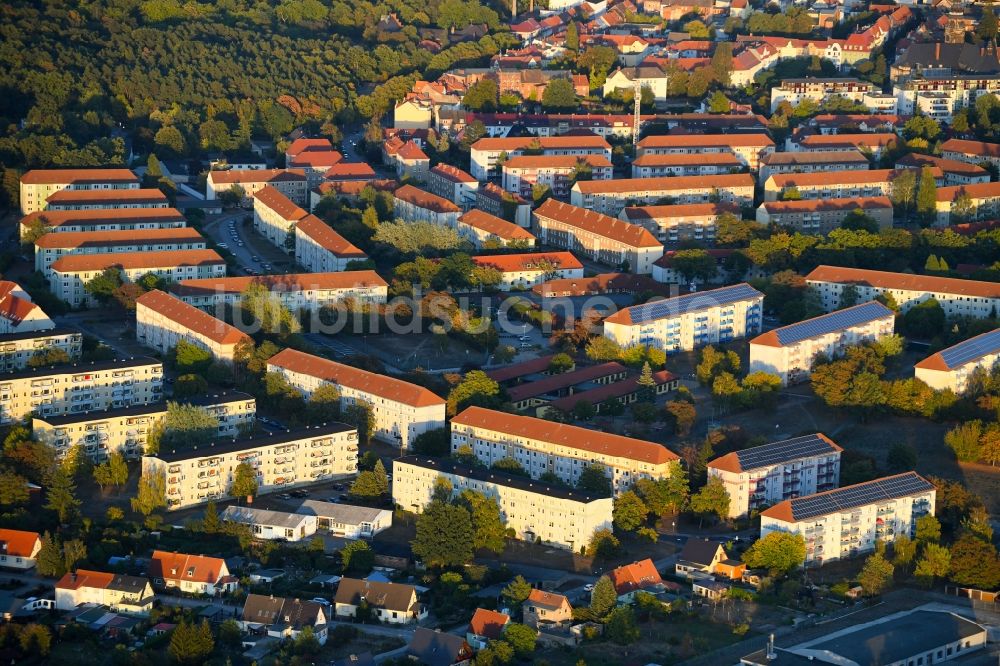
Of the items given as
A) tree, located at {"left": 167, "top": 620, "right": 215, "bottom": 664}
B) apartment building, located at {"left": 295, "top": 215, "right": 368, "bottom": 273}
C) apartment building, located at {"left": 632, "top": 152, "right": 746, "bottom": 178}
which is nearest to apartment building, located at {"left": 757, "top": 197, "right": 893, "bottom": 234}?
apartment building, located at {"left": 632, "top": 152, "right": 746, "bottom": 178}

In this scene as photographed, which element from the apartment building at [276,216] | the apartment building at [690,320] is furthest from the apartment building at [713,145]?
the apartment building at [690,320]

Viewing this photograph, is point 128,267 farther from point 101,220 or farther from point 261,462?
point 261,462

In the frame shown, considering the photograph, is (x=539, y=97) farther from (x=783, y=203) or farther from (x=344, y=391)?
(x=344, y=391)

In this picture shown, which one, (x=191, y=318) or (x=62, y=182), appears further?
(x=62, y=182)

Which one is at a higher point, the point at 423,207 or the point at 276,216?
the point at 423,207

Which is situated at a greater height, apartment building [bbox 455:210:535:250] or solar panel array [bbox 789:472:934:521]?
solar panel array [bbox 789:472:934:521]

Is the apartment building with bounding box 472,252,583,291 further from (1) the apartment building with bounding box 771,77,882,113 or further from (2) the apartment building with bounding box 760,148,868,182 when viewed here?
(1) the apartment building with bounding box 771,77,882,113

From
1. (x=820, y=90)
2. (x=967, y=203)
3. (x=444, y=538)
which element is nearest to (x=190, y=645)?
(x=444, y=538)
